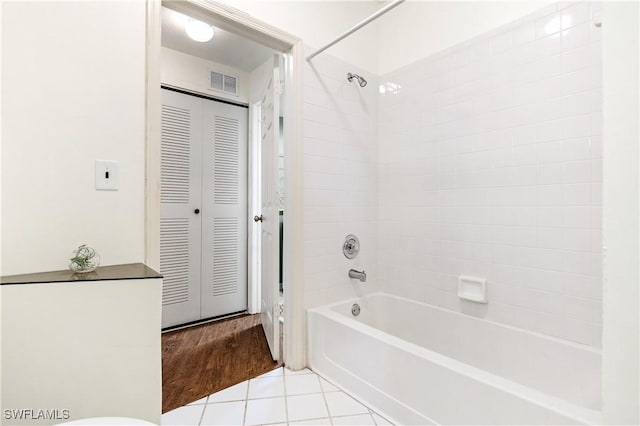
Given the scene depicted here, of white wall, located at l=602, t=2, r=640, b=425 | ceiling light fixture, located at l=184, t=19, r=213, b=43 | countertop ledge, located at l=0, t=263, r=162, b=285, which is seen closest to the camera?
white wall, located at l=602, t=2, r=640, b=425

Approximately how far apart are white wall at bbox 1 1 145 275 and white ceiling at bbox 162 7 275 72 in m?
1.21

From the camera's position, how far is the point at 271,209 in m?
2.15

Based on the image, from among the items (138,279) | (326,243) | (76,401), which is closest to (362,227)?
(326,243)

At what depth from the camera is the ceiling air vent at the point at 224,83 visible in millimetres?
2953

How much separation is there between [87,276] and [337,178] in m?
1.43

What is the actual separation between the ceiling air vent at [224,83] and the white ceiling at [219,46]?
115 millimetres

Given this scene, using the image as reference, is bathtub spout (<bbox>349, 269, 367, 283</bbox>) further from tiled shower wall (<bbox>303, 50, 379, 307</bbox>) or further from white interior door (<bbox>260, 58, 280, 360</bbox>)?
white interior door (<bbox>260, 58, 280, 360</bbox>)

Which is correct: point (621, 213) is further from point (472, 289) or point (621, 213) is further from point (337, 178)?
point (337, 178)

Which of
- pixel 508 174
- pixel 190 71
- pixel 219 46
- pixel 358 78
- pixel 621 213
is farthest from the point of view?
pixel 190 71

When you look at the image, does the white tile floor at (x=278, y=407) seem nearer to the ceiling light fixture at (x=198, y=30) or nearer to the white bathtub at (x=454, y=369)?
the white bathtub at (x=454, y=369)

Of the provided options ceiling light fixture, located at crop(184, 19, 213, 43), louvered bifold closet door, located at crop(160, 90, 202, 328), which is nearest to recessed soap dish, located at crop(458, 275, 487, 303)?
louvered bifold closet door, located at crop(160, 90, 202, 328)

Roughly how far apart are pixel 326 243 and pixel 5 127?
60.4 inches

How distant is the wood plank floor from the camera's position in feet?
5.74

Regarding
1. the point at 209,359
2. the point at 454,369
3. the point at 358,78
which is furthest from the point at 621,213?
the point at 209,359
